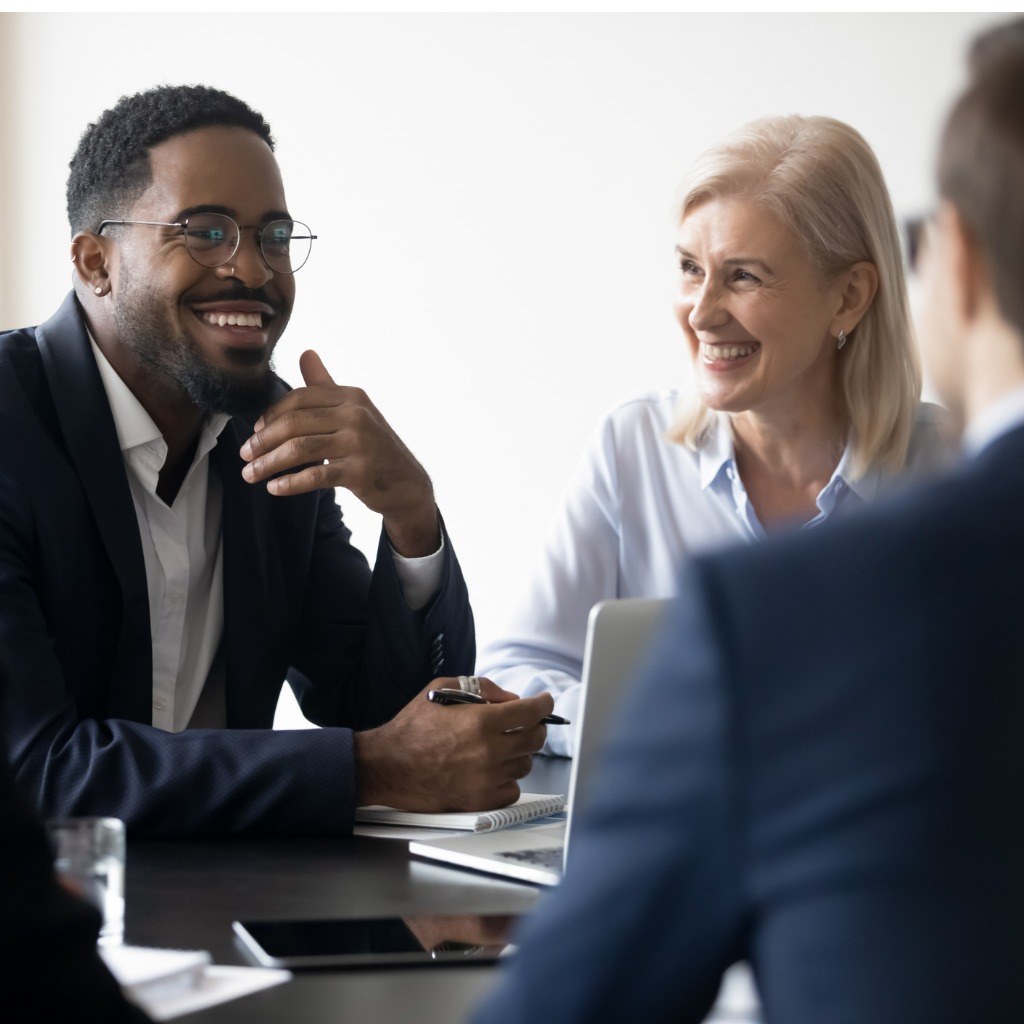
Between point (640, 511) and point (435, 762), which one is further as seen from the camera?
point (640, 511)

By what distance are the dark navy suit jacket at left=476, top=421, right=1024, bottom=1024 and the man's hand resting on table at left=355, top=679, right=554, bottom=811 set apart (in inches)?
42.8

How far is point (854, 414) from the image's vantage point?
2674 mm

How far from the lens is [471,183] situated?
15.0 feet

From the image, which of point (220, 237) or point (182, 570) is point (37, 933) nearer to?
point (182, 570)

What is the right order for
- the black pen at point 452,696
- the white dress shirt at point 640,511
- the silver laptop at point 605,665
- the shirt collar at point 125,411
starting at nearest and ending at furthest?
1. the silver laptop at point 605,665
2. the black pen at point 452,696
3. the shirt collar at point 125,411
4. the white dress shirt at point 640,511

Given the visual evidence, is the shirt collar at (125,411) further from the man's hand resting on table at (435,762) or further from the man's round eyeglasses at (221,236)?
Answer: the man's hand resting on table at (435,762)

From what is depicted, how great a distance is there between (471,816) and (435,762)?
8cm

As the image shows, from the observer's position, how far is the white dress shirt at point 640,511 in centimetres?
257

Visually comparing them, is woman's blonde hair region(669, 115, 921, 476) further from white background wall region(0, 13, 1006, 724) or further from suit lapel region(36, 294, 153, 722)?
white background wall region(0, 13, 1006, 724)

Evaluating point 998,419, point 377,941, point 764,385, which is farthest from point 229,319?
point 998,419

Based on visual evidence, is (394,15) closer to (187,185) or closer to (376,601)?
(187,185)

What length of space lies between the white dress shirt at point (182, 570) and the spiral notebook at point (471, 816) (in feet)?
1.63

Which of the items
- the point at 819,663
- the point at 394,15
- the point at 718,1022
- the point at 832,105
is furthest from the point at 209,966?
the point at 394,15

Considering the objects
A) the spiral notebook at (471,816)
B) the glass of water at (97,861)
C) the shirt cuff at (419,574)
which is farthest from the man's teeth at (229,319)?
the glass of water at (97,861)
